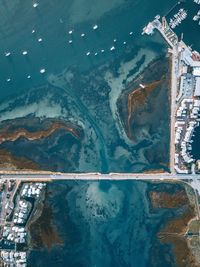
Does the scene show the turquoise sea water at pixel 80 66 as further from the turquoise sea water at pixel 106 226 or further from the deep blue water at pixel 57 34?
the turquoise sea water at pixel 106 226

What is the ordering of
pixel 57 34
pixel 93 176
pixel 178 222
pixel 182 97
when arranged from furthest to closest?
1. pixel 178 222
2. pixel 182 97
3. pixel 93 176
4. pixel 57 34

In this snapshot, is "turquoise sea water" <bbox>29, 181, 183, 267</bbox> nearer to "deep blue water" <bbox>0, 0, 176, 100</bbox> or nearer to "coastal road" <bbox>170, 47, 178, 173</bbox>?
"coastal road" <bbox>170, 47, 178, 173</bbox>

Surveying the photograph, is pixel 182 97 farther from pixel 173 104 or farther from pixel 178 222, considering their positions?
pixel 178 222

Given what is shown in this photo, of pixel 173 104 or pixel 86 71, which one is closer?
pixel 86 71

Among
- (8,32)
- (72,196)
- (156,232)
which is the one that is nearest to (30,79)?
(8,32)

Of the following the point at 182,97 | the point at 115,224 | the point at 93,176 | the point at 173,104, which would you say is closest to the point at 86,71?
the point at 173,104

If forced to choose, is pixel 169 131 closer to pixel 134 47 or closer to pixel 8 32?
pixel 134 47

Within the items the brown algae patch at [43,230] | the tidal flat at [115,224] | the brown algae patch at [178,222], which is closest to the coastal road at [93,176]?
the tidal flat at [115,224]

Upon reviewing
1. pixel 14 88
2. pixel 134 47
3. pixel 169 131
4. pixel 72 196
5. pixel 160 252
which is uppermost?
pixel 134 47
